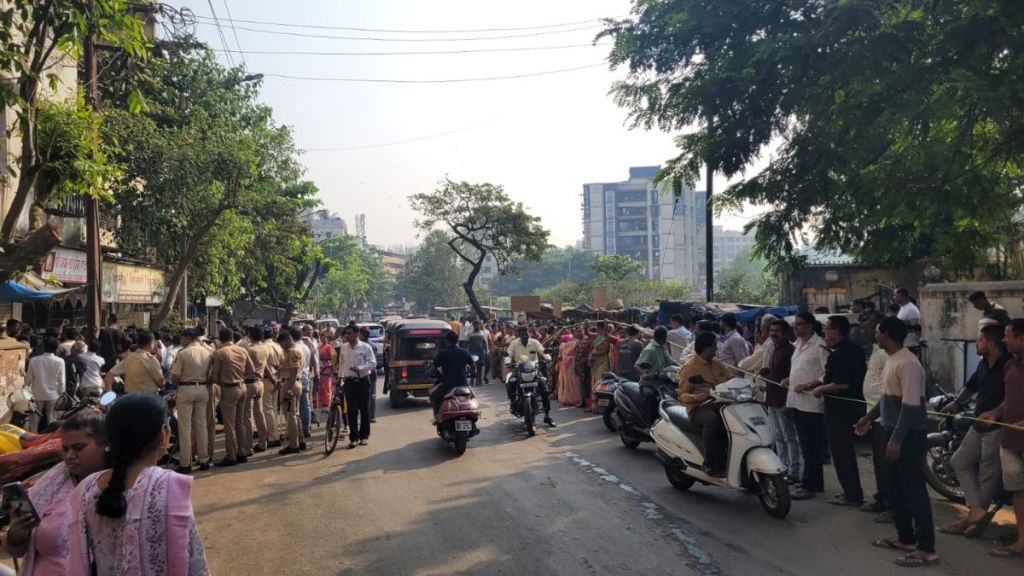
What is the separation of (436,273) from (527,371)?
73570mm

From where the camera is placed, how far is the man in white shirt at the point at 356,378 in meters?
11.3

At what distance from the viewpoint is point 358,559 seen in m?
5.82

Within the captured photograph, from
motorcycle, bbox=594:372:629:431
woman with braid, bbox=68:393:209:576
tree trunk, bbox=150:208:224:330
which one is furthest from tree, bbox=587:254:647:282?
woman with braid, bbox=68:393:209:576

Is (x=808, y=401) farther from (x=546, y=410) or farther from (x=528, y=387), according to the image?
(x=546, y=410)

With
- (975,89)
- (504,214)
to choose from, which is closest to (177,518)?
(975,89)

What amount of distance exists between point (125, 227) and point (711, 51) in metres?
17.0

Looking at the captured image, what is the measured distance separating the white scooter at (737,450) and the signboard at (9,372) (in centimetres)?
983

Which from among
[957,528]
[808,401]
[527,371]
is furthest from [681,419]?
[527,371]

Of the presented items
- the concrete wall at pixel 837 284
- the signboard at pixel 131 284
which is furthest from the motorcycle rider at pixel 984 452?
the signboard at pixel 131 284

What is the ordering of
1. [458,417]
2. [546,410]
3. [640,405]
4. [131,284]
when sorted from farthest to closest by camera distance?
[131,284]
[546,410]
[458,417]
[640,405]

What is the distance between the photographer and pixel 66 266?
17.3m

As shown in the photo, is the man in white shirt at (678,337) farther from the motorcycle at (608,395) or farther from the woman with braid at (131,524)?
the woman with braid at (131,524)

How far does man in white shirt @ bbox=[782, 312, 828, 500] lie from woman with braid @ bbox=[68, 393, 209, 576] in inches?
249

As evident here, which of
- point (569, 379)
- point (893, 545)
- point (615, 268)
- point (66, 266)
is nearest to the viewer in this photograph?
point (893, 545)
